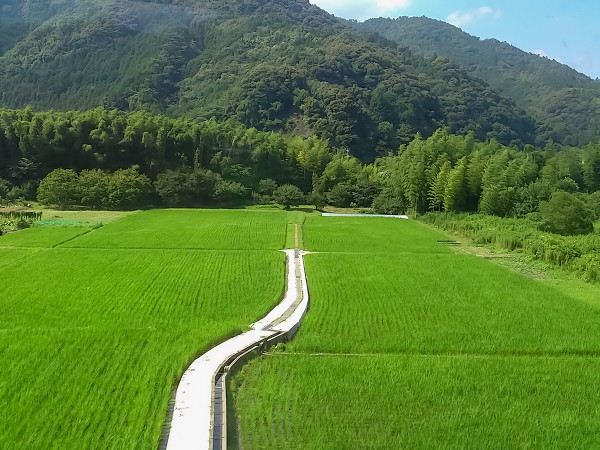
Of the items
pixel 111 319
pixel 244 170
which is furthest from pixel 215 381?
pixel 244 170

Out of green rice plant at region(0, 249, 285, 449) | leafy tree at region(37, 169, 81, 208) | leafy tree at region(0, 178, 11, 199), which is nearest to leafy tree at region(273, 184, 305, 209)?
leafy tree at region(37, 169, 81, 208)

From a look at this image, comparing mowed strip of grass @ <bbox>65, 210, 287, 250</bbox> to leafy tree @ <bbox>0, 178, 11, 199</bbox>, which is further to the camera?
leafy tree @ <bbox>0, 178, 11, 199</bbox>

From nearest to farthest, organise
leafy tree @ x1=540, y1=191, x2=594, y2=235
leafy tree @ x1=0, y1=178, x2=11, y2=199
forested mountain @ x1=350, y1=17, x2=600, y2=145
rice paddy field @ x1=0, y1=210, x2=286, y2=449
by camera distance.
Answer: rice paddy field @ x1=0, y1=210, x2=286, y2=449 → leafy tree @ x1=540, y1=191, x2=594, y2=235 → leafy tree @ x1=0, y1=178, x2=11, y2=199 → forested mountain @ x1=350, y1=17, x2=600, y2=145

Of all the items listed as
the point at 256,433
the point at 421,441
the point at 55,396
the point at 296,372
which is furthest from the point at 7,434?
the point at 421,441

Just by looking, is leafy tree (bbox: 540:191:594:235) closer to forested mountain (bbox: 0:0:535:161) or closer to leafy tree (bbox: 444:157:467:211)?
leafy tree (bbox: 444:157:467:211)

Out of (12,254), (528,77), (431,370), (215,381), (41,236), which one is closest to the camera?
(215,381)

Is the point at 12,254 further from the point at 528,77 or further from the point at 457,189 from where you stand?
the point at 528,77
